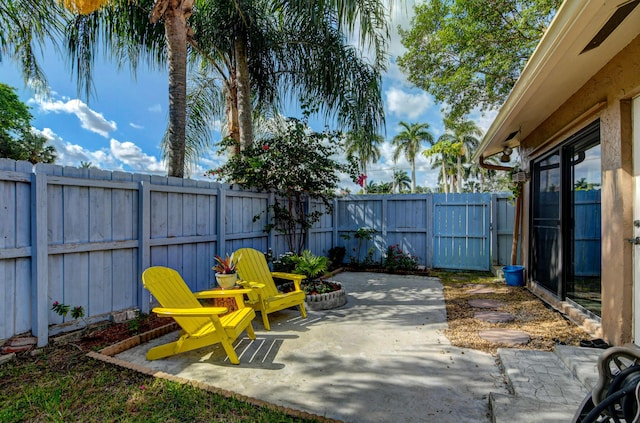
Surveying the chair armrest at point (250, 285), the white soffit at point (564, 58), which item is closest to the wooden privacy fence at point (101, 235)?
the chair armrest at point (250, 285)

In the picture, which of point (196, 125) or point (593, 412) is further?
point (196, 125)

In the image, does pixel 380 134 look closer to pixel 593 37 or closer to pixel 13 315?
pixel 593 37

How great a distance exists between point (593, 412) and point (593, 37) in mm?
2556

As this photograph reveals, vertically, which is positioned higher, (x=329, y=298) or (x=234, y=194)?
(x=234, y=194)

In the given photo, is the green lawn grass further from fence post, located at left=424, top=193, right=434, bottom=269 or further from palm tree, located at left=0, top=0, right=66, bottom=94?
fence post, located at left=424, top=193, right=434, bottom=269

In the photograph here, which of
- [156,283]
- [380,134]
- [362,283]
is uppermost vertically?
[380,134]

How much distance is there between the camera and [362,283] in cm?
621

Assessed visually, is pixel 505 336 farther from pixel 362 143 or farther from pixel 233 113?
pixel 233 113

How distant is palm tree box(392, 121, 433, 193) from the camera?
83.8ft

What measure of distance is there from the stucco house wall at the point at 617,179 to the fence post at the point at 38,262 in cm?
484

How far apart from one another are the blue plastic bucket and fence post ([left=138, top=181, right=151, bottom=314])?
18.2ft

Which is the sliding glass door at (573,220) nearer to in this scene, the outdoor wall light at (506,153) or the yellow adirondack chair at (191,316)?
the outdoor wall light at (506,153)

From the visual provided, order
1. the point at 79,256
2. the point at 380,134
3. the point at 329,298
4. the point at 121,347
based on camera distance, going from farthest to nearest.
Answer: the point at 380,134
the point at 329,298
the point at 79,256
the point at 121,347

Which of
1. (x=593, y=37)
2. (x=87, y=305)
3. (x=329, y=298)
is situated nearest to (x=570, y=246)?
(x=593, y=37)
